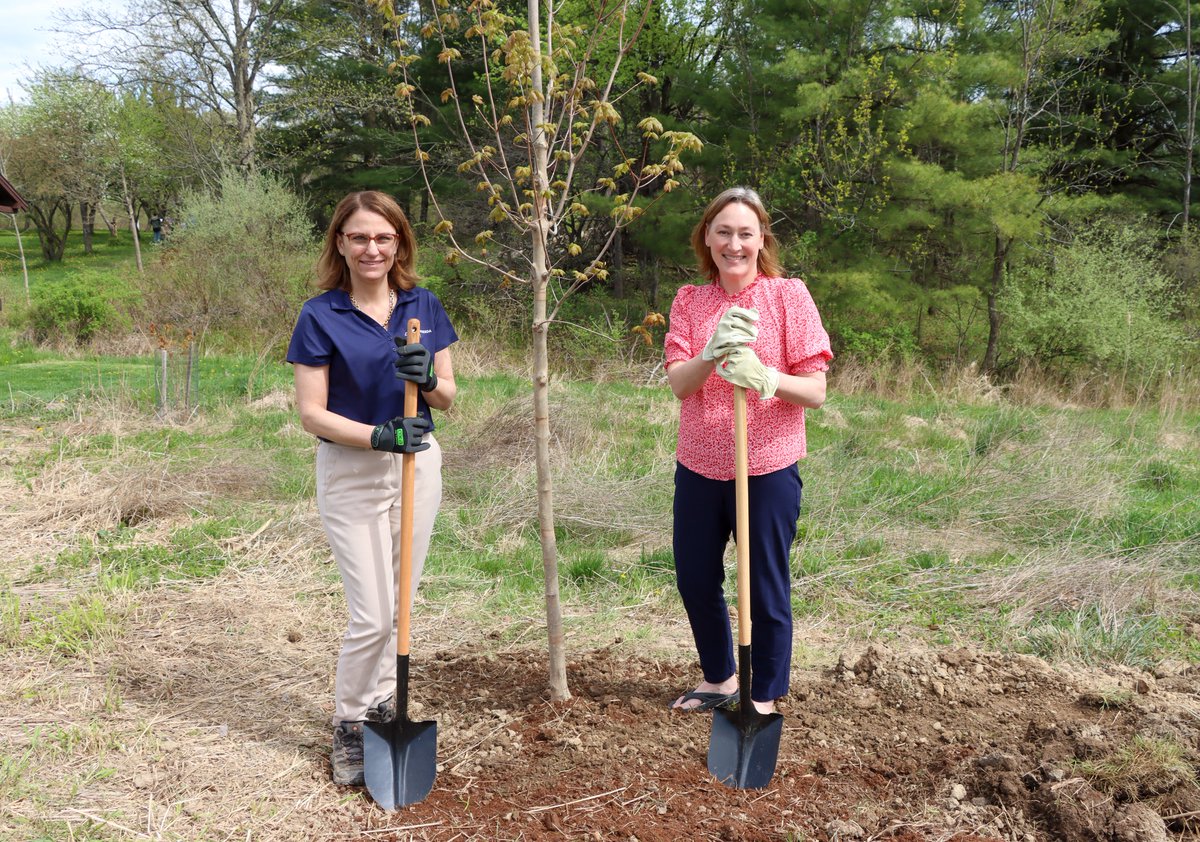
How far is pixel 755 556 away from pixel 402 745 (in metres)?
1.28

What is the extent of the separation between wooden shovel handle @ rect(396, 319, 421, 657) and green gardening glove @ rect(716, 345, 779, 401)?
3.12 feet

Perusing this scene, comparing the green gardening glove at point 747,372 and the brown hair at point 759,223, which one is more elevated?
the brown hair at point 759,223

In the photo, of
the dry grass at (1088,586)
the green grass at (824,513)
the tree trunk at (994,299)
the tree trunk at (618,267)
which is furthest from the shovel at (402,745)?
the tree trunk at (618,267)

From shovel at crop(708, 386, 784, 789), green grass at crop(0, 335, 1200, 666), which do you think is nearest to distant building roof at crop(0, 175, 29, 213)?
green grass at crop(0, 335, 1200, 666)

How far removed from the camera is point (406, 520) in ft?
8.92

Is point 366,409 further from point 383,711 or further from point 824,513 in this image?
point 824,513

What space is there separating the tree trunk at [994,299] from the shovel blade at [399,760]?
48.3 feet

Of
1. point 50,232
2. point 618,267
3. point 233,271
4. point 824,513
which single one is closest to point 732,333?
point 824,513

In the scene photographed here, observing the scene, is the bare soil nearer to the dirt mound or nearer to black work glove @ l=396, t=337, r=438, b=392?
the dirt mound

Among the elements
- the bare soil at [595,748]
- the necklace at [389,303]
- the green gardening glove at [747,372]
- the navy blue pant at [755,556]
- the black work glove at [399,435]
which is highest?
the necklace at [389,303]

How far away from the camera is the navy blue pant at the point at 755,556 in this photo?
287 centimetres

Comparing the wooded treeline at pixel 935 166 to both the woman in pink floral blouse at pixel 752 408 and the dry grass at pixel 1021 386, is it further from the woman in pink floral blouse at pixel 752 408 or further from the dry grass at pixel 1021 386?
the woman in pink floral blouse at pixel 752 408

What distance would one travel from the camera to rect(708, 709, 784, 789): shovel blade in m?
2.75

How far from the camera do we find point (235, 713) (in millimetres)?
3404
